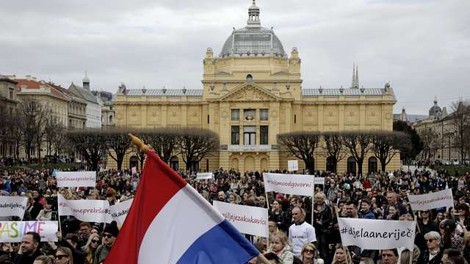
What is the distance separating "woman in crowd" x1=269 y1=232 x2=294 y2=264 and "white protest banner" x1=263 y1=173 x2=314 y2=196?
569 cm

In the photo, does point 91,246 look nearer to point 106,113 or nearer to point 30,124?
point 30,124

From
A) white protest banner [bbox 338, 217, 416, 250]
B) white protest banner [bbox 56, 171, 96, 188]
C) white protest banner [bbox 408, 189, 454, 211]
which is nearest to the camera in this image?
white protest banner [bbox 338, 217, 416, 250]

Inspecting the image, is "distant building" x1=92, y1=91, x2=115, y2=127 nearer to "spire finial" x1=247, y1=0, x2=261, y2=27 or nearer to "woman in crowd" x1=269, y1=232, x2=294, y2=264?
"spire finial" x1=247, y1=0, x2=261, y2=27

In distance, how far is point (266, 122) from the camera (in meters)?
86.7

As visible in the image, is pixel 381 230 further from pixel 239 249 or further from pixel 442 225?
pixel 239 249

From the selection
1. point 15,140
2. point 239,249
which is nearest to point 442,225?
point 239,249

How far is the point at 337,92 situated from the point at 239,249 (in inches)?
3482

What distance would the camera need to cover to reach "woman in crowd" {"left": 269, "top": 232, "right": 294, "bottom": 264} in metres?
8.99

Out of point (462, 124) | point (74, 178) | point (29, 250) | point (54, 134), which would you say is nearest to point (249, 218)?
point (29, 250)

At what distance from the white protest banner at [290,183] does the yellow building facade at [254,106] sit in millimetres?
68645

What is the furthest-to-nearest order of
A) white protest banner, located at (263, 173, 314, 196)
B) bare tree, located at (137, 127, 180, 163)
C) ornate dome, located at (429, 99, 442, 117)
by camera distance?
ornate dome, located at (429, 99, 442, 117) < bare tree, located at (137, 127, 180, 163) < white protest banner, located at (263, 173, 314, 196)

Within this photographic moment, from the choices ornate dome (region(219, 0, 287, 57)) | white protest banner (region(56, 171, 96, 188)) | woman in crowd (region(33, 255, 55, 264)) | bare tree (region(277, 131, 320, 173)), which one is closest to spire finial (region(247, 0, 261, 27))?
ornate dome (region(219, 0, 287, 57))

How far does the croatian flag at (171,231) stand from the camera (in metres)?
5.21

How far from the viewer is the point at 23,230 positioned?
35.8ft
